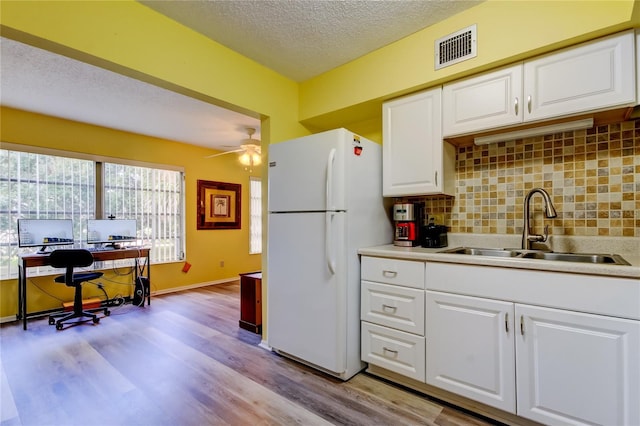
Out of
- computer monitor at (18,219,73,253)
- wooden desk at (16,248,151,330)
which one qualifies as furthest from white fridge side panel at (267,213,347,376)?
computer monitor at (18,219,73,253)

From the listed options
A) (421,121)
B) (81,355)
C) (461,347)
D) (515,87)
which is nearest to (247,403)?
(461,347)

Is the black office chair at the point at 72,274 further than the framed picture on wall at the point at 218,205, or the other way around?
the framed picture on wall at the point at 218,205

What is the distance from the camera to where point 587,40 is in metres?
1.60

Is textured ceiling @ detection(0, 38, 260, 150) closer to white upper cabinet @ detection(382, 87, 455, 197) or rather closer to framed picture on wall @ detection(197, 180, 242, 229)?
framed picture on wall @ detection(197, 180, 242, 229)

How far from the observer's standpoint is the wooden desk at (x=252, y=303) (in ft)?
9.77

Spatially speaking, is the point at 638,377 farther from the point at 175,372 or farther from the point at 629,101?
the point at 175,372

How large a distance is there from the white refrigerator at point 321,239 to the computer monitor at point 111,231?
2.71m

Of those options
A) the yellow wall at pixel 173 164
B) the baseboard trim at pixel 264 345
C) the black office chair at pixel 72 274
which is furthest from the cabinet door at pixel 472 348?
the yellow wall at pixel 173 164

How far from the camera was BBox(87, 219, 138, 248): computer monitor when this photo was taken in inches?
152

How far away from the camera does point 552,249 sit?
191 centimetres

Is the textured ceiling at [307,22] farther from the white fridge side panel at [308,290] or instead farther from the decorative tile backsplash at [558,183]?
the white fridge side panel at [308,290]

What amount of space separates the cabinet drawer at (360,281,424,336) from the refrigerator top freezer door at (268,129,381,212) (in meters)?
0.60

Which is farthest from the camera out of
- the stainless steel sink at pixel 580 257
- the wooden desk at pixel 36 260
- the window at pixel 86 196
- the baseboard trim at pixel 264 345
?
the window at pixel 86 196

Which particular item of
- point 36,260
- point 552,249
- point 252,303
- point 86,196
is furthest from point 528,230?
point 86,196
